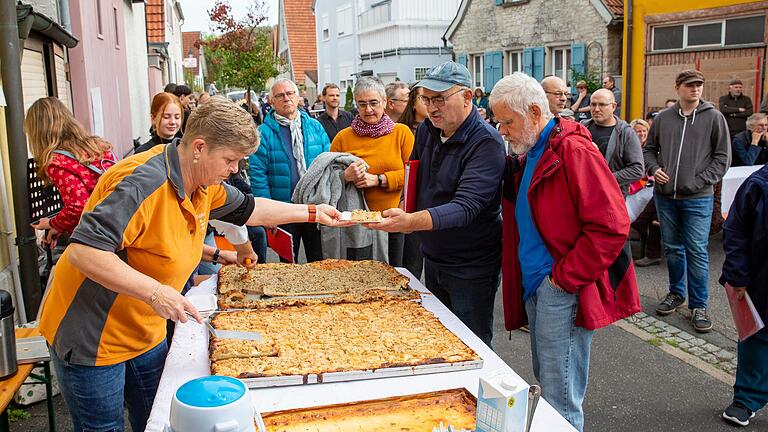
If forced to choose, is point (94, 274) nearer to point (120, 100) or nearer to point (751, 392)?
point (751, 392)

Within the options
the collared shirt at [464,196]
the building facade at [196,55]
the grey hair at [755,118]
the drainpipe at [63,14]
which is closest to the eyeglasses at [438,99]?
the collared shirt at [464,196]

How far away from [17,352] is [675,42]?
654 inches

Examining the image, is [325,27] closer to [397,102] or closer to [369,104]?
[397,102]

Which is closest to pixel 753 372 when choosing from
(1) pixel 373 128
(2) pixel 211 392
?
(1) pixel 373 128

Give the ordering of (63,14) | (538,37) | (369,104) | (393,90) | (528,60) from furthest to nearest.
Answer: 1. (528,60)
2. (538,37)
3. (63,14)
4. (393,90)
5. (369,104)

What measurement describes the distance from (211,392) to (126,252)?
0.97m

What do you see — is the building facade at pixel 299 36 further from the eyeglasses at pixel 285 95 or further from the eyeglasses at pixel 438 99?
the eyeglasses at pixel 438 99

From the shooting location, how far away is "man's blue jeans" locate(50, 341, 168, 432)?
2543mm

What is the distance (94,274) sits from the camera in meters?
2.22

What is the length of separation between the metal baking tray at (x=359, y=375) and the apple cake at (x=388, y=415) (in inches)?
7.6

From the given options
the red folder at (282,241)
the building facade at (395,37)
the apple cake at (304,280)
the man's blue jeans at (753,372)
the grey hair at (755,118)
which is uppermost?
the building facade at (395,37)

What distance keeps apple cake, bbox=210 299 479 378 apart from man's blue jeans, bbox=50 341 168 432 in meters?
0.32

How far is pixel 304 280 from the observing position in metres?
3.72

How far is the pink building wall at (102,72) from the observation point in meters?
9.34
